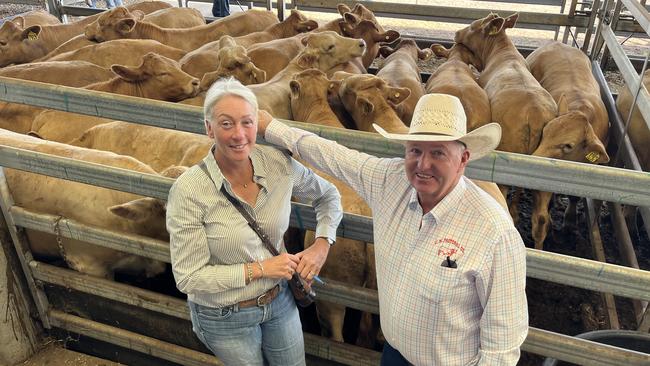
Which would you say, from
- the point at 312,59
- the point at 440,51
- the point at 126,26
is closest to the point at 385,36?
the point at 440,51

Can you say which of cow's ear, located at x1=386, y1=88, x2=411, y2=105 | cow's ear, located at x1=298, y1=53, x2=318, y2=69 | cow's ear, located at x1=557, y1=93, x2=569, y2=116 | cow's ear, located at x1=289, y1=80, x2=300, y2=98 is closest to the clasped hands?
cow's ear, located at x1=386, y1=88, x2=411, y2=105

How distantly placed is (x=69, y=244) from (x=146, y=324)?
30.5 inches

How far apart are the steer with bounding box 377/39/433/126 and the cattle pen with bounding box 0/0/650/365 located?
1890 millimetres

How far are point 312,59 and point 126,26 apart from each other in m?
3.16

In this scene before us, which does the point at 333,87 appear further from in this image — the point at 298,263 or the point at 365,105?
the point at 298,263

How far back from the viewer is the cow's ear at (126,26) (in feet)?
25.3

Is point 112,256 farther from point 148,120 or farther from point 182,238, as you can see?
point 182,238

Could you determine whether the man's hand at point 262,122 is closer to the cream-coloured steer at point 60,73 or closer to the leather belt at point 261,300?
the leather belt at point 261,300

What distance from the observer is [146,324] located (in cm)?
385

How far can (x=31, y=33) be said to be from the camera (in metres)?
8.17

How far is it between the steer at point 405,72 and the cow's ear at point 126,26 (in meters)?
3.46

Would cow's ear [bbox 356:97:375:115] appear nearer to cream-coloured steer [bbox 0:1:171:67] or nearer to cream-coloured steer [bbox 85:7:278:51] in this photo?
cream-coloured steer [bbox 85:7:278:51]

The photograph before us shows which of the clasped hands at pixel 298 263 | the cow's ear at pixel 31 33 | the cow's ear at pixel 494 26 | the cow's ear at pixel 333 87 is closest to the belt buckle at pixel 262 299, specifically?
the clasped hands at pixel 298 263

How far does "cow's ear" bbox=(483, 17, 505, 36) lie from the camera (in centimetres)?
686
